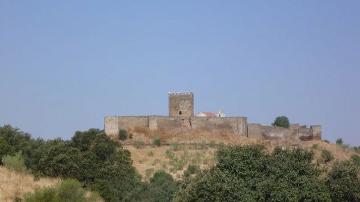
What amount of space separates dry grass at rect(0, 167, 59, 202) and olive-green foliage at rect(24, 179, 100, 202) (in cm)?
108

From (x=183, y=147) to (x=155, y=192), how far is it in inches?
661

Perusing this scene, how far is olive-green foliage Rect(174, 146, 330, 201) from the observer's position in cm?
2392

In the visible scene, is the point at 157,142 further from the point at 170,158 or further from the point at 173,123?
the point at 170,158

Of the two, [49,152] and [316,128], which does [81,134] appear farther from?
[316,128]

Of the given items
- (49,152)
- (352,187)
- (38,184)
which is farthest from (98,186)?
(352,187)

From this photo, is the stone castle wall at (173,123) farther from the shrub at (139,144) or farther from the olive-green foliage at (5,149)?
the olive-green foliage at (5,149)

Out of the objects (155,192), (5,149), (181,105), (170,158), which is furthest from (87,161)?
(181,105)

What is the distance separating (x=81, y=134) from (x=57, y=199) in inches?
699

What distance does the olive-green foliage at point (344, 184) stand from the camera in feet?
84.2

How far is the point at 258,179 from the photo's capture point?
24.7 meters

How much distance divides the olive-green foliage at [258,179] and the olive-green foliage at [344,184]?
0.97 meters

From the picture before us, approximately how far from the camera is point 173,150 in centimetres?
5031

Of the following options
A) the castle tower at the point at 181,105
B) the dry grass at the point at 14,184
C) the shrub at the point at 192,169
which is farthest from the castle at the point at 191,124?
the dry grass at the point at 14,184

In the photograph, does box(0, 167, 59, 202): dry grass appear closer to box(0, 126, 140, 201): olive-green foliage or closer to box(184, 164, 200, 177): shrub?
box(0, 126, 140, 201): olive-green foliage
